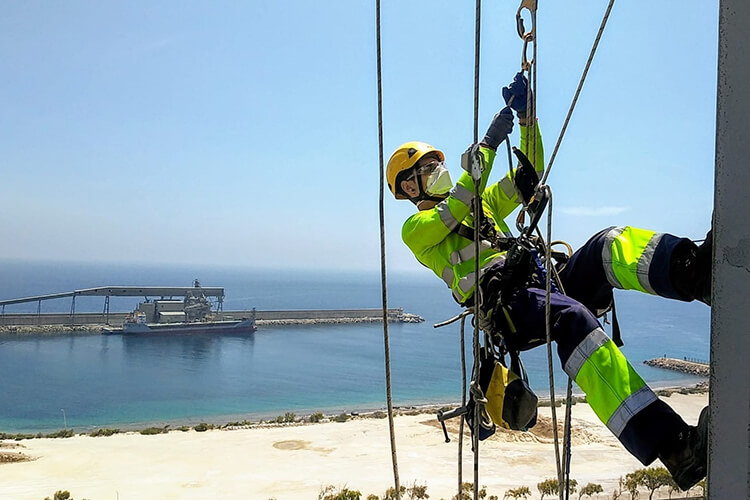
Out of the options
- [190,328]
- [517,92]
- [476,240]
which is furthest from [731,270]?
[190,328]

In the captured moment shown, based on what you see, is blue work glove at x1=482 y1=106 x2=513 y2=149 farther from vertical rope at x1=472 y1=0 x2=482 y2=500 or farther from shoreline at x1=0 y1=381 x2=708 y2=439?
shoreline at x1=0 y1=381 x2=708 y2=439

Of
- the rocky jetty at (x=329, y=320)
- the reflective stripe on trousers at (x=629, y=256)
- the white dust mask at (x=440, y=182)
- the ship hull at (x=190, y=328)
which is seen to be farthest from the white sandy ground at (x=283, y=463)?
the rocky jetty at (x=329, y=320)

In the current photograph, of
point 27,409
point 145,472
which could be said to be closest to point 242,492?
point 145,472

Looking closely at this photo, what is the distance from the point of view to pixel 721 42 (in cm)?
98

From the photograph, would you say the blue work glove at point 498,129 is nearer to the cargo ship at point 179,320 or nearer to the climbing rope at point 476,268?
the climbing rope at point 476,268

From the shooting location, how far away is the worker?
1.57m

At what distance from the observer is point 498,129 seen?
2.13 meters

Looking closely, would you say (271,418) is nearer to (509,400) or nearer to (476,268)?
(509,400)

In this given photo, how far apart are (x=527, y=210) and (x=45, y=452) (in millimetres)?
19908

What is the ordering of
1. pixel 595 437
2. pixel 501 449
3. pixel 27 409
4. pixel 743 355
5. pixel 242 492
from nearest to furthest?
pixel 743 355 → pixel 242 492 → pixel 501 449 → pixel 595 437 → pixel 27 409

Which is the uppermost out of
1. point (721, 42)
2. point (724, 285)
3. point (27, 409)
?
point (721, 42)

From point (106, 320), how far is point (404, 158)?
59.0 metres

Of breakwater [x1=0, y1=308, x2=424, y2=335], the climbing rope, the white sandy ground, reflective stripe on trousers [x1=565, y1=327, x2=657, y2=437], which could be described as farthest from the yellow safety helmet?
breakwater [x1=0, y1=308, x2=424, y2=335]

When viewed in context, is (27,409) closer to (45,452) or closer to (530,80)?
(45,452)
